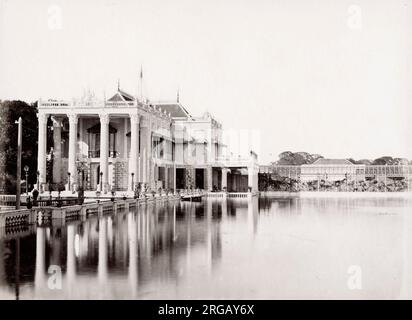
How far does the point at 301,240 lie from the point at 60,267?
9.98 meters

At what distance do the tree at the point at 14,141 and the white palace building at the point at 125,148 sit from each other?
4.25ft

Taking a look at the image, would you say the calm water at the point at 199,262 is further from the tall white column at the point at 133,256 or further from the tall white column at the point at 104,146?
the tall white column at the point at 104,146

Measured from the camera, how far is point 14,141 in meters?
44.2

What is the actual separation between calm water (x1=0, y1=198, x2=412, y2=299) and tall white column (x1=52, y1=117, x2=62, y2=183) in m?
34.4

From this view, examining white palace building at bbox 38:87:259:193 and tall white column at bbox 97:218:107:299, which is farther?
white palace building at bbox 38:87:259:193

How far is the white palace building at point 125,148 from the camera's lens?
53969 millimetres

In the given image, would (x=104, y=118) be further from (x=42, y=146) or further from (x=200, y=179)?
(x=200, y=179)

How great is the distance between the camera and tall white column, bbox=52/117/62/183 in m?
56.5

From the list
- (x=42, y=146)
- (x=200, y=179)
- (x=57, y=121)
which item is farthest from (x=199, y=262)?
(x=200, y=179)

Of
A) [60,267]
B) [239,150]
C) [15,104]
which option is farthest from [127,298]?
[239,150]

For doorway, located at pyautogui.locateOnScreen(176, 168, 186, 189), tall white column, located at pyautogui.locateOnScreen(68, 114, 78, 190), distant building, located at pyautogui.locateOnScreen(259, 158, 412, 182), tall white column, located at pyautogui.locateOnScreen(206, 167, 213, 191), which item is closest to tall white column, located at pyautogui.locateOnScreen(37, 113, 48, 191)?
tall white column, located at pyautogui.locateOnScreen(68, 114, 78, 190)

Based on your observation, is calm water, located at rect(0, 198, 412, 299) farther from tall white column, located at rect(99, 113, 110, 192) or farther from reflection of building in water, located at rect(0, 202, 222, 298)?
tall white column, located at rect(99, 113, 110, 192)

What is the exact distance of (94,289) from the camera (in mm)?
11227
